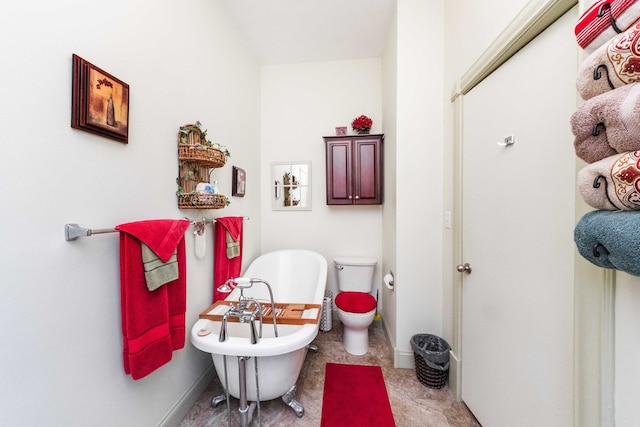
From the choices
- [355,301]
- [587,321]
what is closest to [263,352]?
[355,301]

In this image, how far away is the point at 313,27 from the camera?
2.13 metres

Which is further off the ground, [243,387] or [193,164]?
[193,164]

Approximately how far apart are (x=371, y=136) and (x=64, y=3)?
6.94ft

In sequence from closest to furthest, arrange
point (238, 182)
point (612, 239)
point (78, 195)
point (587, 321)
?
point (612, 239) → point (587, 321) → point (78, 195) → point (238, 182)

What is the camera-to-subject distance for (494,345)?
1233mm

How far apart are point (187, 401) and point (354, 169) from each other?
223cm

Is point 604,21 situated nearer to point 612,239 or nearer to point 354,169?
point 612,239

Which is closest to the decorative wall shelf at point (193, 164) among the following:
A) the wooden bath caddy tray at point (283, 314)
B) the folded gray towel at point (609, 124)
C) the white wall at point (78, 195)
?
the white wall at point (78, 195)

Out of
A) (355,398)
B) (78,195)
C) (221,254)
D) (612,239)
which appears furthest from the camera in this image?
(221,254)

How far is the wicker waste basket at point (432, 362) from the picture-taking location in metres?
1.60

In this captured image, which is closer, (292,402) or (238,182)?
(292,402)

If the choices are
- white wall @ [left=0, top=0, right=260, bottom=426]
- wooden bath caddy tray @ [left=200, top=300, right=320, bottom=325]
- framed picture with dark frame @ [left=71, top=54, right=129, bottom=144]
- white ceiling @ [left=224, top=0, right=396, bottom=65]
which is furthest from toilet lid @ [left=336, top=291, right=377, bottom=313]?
white ceiling @ [left=224, top=0, right=396, bottom=65]

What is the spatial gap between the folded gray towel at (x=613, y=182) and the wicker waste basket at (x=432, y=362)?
1.41 meters

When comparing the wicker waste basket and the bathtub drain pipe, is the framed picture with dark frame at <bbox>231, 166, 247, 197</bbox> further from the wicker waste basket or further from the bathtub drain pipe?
the wicker waste basket
